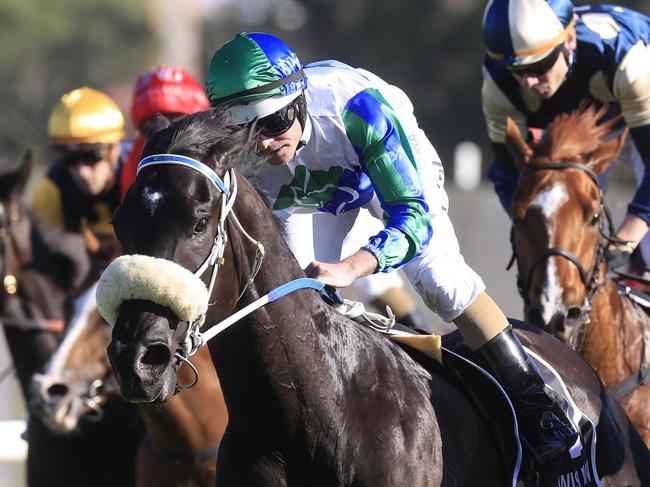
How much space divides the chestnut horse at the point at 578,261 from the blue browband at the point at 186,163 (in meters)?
2.24

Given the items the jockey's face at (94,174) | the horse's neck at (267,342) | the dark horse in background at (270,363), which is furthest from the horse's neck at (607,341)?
the jockey's face at (94,174)

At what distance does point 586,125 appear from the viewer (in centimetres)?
550

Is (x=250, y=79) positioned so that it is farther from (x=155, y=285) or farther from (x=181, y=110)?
(x=181, y=110)

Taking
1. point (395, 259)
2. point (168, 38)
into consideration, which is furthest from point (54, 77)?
point (395, 259)

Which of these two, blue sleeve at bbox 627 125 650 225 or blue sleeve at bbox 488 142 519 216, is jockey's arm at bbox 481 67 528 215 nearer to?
blue sleeve at bbox 488 142 519 216

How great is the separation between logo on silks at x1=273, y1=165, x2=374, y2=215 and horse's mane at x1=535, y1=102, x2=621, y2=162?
1.41 meters

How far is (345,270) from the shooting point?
356cm

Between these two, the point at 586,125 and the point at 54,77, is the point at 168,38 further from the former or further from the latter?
the point at 586,125

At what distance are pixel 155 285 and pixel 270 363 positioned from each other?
0.54 m

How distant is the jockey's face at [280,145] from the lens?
3.73 metres

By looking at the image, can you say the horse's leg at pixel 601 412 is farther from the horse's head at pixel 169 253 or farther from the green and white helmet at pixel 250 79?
the horse's head at pixel 169 253

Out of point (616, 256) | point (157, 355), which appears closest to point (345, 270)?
point (157, 355)

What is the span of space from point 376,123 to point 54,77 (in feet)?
73.1

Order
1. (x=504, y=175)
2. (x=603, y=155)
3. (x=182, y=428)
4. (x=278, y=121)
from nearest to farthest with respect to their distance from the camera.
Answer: (x=278, y=121) < (x=182, y=428) < (x=603, y=155) < (x=504, y=175)
